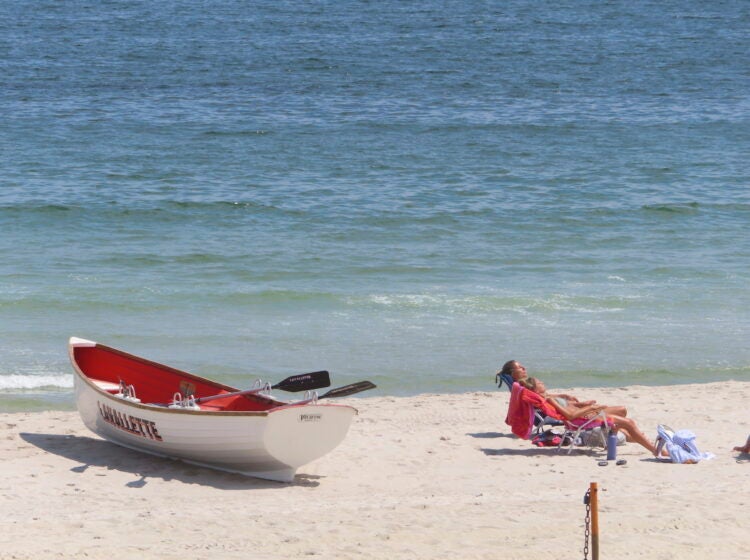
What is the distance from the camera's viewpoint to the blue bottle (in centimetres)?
1200

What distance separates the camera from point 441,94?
38.6 meters

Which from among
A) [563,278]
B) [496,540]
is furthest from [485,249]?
[496,540]

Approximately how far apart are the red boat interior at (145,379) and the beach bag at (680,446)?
417cm

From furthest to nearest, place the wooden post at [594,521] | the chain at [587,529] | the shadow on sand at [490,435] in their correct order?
the shadow on sand at [490,435]
the chain at [587,529]
the wooden post at [594,521]

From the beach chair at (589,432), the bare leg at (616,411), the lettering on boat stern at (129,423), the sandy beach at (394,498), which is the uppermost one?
the lettering on boat stern at (129,423)

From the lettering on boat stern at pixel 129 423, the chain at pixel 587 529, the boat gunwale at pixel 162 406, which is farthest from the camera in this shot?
the lettering on boat stern at pixel 129 423

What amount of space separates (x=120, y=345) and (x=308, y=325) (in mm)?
2921

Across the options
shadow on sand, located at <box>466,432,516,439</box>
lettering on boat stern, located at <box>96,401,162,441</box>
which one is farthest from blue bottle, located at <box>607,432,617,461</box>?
lettering on boat stern, located at <box>96,401,162,441</box>

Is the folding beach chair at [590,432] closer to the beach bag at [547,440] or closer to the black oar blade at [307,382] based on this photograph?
the beach bag at [547,440]

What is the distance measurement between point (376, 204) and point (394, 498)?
631 inches

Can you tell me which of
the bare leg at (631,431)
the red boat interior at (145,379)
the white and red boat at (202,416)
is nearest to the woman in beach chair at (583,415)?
the bare leg at (631,431)

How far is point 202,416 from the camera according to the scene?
11461mm

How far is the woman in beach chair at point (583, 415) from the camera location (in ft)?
40.3

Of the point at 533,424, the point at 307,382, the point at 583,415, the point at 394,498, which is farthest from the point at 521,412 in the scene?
the point at 307,382
